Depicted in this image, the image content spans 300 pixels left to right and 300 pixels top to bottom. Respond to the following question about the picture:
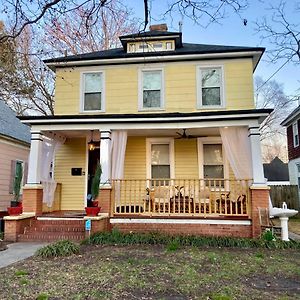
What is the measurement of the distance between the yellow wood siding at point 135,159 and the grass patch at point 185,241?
3149mm

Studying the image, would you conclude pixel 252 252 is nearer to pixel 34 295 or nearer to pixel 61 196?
pixel 34 295

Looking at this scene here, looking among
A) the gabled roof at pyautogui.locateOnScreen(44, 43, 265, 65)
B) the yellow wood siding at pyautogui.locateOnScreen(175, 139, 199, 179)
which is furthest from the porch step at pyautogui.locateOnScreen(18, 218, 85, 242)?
the gabled roof at pyautogui.locateOnScreen(44, 43, 265, 65)

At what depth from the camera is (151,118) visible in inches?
379

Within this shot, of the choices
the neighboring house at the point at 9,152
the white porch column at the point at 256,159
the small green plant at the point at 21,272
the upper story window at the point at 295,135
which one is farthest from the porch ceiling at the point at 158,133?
the upper story window at the point at 295,135

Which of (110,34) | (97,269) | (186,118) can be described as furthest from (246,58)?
(110,34)

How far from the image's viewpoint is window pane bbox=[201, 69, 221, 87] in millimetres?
11355

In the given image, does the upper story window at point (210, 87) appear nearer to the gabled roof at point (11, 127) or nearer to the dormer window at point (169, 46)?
the dormer window at point (169, 46)

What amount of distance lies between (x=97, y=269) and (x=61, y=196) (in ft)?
21.6

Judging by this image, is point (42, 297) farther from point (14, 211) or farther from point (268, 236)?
point (268, 236)

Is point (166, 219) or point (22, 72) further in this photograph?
point (22, 72)

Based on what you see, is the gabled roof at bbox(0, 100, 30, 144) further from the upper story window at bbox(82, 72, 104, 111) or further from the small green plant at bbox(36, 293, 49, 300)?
the small green plant at bbox(36, 293, 49, 300)

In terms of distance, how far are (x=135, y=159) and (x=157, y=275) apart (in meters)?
6.58

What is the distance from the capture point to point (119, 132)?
10031 mm

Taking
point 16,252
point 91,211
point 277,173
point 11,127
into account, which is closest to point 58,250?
point 16,252
